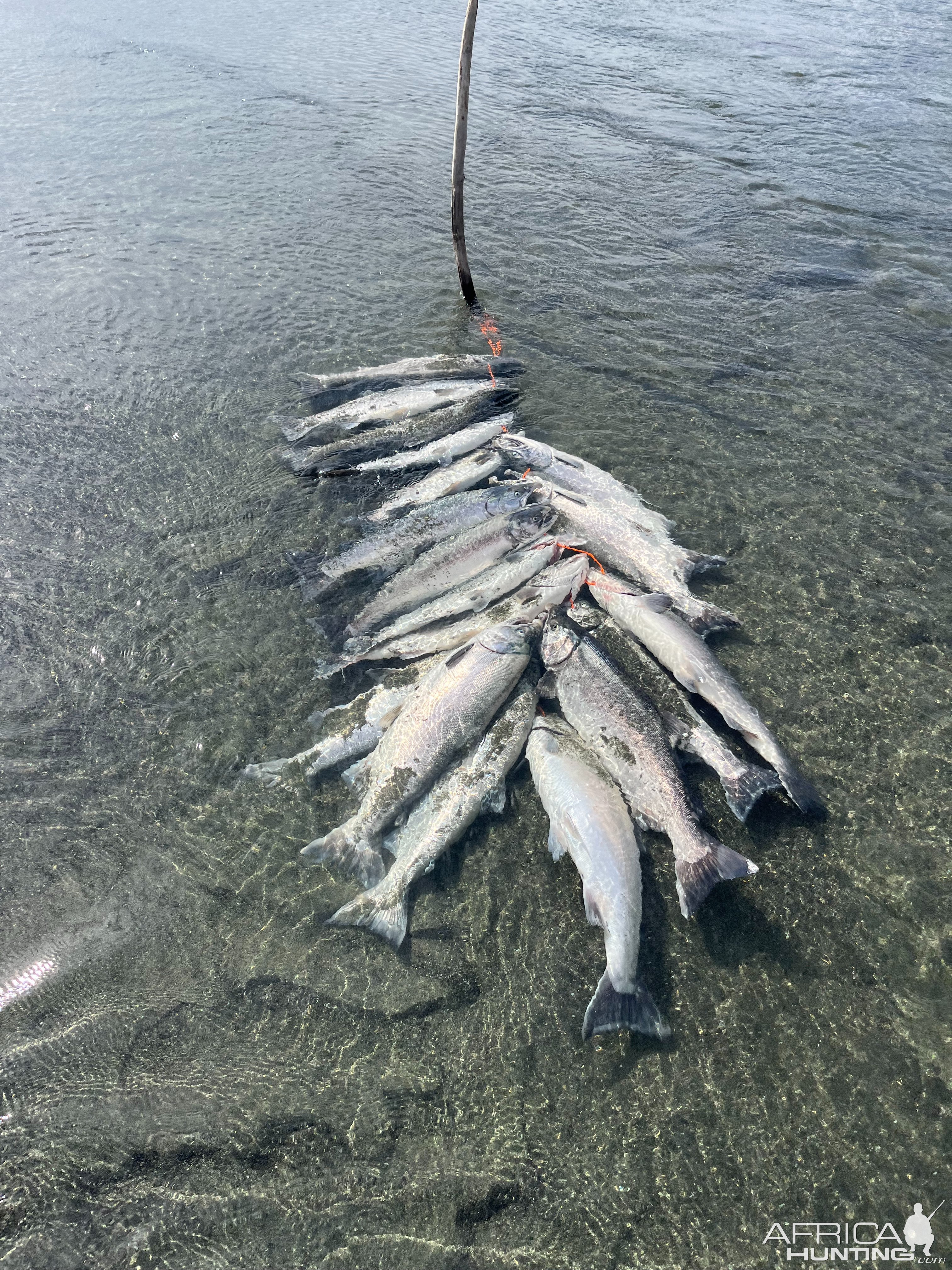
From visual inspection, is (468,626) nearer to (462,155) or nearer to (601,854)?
(601,854)

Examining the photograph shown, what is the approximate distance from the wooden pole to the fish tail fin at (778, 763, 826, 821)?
8.31 metres

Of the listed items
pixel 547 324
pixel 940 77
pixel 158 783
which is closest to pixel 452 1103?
pixel 158 783

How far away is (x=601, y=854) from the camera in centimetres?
457

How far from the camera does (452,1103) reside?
13.1 ft

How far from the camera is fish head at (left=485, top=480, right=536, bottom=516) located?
7.01 metres

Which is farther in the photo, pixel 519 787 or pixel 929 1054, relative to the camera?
pixel 519 787

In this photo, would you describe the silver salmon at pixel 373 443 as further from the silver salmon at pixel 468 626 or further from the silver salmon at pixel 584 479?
the silver salmon at pixel 468 626

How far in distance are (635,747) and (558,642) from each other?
3.57ft

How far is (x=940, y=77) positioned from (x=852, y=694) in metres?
20.7

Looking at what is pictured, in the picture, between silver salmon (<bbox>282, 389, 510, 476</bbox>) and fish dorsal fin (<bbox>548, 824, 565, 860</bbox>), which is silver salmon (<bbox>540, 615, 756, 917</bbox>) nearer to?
fish dorsal fin (<bbox>548, 824, 565, 860</bbox>)

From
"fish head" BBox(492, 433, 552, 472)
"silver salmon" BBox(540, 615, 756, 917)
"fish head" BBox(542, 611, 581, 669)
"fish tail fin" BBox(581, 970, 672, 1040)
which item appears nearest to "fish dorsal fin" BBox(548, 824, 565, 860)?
"silver salmon" BBox(540, 615, 756, 917)

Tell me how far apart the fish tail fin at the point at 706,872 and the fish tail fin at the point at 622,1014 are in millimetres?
567

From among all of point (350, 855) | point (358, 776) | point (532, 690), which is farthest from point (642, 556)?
point (350, 855)

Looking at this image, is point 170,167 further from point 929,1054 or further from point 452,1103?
point 929,1054
